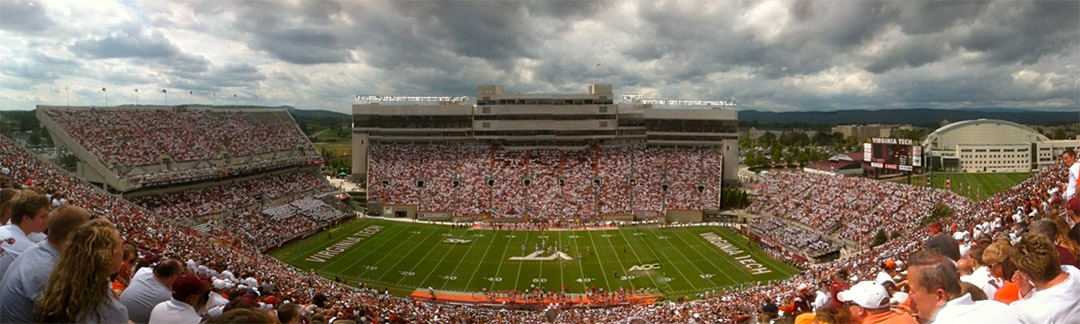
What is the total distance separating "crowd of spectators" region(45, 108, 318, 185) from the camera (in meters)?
29.2

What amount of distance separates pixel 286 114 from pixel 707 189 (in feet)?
111

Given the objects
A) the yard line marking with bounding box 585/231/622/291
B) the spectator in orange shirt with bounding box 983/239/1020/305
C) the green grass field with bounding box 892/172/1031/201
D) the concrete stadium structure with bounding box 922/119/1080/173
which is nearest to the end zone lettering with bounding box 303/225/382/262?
the yard line marking with bounding box 585/231/622/291

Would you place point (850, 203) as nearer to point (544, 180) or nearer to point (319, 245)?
point (544, 180)

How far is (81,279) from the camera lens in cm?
277

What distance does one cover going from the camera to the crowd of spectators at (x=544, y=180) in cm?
3697

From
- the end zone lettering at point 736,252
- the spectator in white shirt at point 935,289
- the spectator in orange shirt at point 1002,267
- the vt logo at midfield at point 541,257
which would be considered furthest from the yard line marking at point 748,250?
the spectator in white shirt at point 935,289

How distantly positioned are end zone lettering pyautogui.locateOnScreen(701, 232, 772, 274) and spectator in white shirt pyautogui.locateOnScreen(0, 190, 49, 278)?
2349 centimetres

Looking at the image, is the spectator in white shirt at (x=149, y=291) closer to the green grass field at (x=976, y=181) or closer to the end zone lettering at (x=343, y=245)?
the end zone lettering at (x=343, y=245)

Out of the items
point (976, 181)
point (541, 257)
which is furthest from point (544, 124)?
point (976, 181)

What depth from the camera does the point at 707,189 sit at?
38.5 metres

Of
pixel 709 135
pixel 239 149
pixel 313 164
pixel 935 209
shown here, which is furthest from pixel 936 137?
pixel 239 149

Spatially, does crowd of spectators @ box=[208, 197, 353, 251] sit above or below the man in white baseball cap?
below

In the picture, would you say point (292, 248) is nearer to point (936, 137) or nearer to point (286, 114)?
point (286, 114)

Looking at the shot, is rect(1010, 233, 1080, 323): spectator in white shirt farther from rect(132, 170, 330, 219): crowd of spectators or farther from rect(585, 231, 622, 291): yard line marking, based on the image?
rect(132, 170, 330, 219): crowd of spectators
